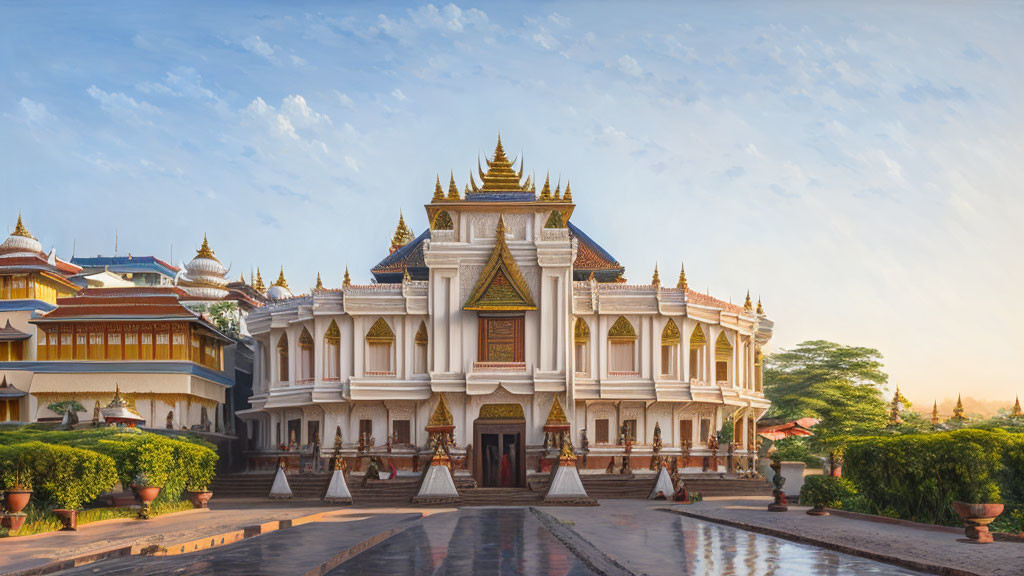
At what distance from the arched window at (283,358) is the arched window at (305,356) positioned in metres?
1.18

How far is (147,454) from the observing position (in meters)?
27.2

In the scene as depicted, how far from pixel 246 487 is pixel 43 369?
35.8ft

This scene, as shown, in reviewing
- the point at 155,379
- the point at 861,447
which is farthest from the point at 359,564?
the point at 155,379

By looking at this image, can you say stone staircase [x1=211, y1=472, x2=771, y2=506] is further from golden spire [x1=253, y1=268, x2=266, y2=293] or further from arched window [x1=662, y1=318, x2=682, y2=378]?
golden spire [x1=253, y1=268, x2=266, y2=293]

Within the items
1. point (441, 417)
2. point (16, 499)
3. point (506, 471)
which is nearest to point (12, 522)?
point (16, 499)

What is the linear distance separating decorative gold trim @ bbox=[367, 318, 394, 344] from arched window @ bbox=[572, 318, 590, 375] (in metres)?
7.59

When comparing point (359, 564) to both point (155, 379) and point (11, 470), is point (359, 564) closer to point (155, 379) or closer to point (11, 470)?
point (11, 470)

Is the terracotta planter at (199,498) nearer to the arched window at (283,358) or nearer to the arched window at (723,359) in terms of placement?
the arched window at (283,358)

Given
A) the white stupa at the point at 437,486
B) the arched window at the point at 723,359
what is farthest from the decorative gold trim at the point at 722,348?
the white stupa at the point at 437,486

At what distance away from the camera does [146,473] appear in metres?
27.5

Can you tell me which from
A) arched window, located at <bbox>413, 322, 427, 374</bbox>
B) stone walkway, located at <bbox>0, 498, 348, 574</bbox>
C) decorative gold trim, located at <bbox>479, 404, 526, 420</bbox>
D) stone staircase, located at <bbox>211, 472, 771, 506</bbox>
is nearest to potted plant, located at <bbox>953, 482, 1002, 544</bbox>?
stone walkway, located at <bbox>0, 498, 348, 574</bbox>

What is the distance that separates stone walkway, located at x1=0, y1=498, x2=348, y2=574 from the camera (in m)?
17.2

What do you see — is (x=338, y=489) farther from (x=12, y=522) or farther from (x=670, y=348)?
(x=670, y=348)

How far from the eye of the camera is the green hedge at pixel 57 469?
73.4 ft
